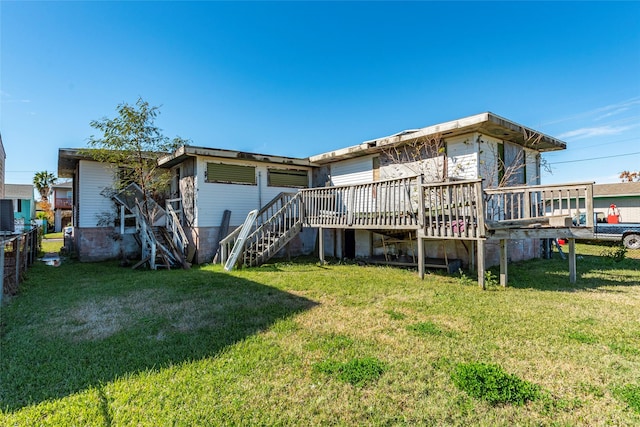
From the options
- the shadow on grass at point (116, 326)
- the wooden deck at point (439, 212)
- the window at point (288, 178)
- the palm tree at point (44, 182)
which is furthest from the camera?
the palm tree at point (44, 182)

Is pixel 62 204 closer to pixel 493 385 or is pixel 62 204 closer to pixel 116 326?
pixel 116 326

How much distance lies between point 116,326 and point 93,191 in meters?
9.58

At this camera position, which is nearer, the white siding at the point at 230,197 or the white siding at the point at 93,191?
the white siding at the point at 230,197

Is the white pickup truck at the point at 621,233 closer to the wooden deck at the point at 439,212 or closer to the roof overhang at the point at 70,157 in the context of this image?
the wooden deck at the point at 439,212

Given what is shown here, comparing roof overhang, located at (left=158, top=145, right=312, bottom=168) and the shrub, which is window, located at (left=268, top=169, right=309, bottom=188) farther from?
the shrub

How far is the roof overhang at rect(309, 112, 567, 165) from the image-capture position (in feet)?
24.6

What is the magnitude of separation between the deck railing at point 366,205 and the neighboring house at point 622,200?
62.7ft

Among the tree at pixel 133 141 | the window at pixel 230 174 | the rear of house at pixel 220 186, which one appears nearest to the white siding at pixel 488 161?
the rear of house at pixel 220 186

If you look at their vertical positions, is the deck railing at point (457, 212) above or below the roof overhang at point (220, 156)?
below

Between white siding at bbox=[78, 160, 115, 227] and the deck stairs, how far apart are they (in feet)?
18.4

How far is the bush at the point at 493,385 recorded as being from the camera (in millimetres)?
2471

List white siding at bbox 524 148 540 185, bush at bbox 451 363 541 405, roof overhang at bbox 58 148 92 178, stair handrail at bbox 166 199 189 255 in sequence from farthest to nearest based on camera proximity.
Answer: roof overhang at bbox 58 148 92 178
white siding at bbox 524 148 540 185
stair handrail at bbox 166 199 189 255
bush at bbox 451 363 541 405

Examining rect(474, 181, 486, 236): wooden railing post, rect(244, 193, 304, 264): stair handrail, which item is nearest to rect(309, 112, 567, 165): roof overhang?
rect(474, 181, 486, 236): wooden railing post

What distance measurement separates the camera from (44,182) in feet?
128
